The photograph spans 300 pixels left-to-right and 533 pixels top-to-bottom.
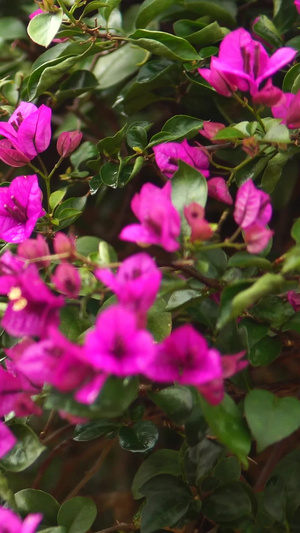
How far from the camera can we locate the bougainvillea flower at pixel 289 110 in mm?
618

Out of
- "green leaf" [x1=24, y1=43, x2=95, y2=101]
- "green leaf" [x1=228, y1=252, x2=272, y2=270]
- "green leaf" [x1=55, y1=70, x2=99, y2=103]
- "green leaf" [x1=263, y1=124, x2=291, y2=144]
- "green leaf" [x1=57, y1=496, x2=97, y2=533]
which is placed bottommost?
"green leaf" [x1=57, y1=496, x2=97, y2=533]

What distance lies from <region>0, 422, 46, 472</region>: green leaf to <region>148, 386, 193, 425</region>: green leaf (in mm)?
107

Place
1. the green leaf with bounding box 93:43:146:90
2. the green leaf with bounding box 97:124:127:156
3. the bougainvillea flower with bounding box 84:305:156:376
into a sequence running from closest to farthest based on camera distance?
the bougainvillea flower with bounding box 84:305:156:376 → the green leaf with bounding box 97:124:127:156 → the green leaf with bounding box 93:43:146:90

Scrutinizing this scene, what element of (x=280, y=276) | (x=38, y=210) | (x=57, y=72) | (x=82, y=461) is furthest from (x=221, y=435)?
(x=82, y=461)

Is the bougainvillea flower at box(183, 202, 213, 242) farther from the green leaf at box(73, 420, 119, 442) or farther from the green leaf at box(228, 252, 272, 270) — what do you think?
the green leaf at box(73, 420, 119, 442)

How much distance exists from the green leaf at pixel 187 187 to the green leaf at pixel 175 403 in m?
0.15

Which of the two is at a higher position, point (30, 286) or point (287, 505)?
point (30, 286)

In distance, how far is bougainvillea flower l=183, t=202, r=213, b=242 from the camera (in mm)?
506

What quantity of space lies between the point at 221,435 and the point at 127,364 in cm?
14

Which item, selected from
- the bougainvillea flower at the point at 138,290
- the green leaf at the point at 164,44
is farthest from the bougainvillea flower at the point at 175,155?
the bougainvillea flower at the point at 138,290

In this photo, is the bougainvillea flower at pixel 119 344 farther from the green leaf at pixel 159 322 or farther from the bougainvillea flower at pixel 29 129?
the bougainvillea flower at pixel 29 129

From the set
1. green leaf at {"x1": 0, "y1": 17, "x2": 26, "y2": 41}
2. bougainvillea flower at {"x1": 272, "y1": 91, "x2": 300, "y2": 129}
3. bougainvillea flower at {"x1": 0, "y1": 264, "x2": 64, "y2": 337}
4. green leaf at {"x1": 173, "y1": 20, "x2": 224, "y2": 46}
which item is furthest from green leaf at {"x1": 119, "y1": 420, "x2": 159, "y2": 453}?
green leaf at {"x1": 0, "y1": 17, "x2": 26, "y2": 41}

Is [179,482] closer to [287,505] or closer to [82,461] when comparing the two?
[287,505]

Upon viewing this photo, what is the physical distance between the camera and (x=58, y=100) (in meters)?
0.84
